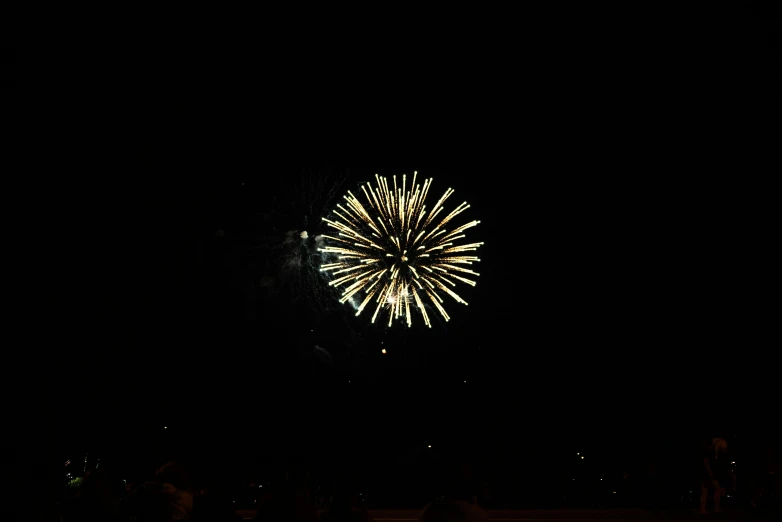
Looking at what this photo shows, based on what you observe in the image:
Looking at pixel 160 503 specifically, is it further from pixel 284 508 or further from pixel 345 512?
pixel 345 512

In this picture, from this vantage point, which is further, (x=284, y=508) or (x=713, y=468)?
(x=713, y=468)

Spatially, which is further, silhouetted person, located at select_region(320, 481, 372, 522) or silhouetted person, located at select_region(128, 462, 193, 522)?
silhouetted person, located at select_region(128, 462, 193, 522)

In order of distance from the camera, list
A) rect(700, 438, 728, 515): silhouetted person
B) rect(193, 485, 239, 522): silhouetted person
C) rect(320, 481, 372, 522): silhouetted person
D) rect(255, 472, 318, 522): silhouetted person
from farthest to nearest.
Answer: rect(700, 438, 728, 515): silhouetted person < rect(193, 485, 239, 522): silhouetted person < rect(320, 481, 372, 522): silhouetted person < rect(255, 472, 318, 522): silhouetted person

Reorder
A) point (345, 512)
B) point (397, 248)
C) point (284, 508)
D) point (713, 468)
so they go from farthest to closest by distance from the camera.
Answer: point (397, 248), point (713, 468), point (345, 512), point (284, 508)

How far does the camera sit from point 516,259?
35.3 metres

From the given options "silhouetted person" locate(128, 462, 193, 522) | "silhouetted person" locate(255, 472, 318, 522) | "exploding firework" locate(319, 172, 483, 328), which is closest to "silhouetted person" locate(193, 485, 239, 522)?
"silhouetted person" locate(128, 462, 193, 522)

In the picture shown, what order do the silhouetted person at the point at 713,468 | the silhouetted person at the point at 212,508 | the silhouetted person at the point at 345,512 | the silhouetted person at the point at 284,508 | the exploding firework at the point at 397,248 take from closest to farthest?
the silhouetted person at the point at 284,508 < the silhouetted person at the point at 345,512 < the silhouetted person at the point at 212,508 < the silhouetted person at the point at 713,468 < the exploding firework at the point at 397,248

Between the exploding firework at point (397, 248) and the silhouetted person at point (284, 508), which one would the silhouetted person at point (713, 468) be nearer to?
the silhouetted person at point (284, 508)

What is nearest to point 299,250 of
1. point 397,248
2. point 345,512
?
point 397,248

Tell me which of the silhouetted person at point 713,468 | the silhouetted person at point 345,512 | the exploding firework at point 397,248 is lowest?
the silhouetted person at point 345,512

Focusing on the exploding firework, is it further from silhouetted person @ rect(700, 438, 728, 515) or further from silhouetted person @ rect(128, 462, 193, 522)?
silhouetted person @ rect(128, 462, 193, 522)

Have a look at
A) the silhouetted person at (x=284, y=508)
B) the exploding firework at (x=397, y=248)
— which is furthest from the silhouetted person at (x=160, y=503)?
the exploding firework at (x=397, y=248)

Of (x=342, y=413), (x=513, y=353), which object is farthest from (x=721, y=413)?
(x=342, y=413)

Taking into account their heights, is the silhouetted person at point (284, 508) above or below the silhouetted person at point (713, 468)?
below
